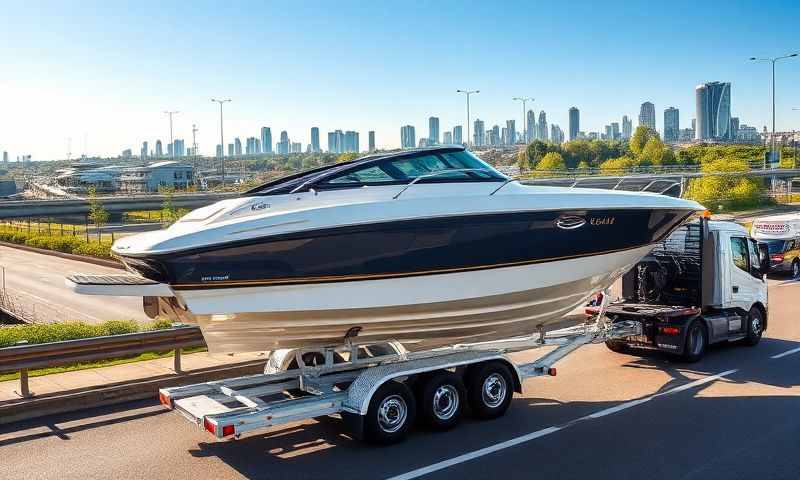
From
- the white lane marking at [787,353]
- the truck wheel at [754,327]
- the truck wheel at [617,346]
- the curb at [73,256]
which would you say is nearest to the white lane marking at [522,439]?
the truck wheel at [617,346]

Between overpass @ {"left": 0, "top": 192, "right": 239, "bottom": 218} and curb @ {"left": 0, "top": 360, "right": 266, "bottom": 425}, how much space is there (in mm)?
47110

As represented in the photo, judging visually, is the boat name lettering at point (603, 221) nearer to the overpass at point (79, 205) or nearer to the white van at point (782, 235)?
the white van at point (782, 235)

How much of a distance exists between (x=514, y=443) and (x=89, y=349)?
5389 mm

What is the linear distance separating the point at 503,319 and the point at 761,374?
444 centimetres

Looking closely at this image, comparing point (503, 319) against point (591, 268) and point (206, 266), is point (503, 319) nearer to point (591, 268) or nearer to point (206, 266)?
point (591, 268)

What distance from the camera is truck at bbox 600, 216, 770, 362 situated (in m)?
11.6

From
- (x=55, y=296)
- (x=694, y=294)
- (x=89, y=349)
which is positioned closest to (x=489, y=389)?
(x=89, y=349)

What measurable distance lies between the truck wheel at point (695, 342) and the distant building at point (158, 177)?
119890 millimetres

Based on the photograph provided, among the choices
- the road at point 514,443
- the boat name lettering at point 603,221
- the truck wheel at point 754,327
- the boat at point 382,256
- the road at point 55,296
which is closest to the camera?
the road at point 514,443

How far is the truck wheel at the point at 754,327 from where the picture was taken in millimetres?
12867

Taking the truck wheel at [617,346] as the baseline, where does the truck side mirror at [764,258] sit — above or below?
above

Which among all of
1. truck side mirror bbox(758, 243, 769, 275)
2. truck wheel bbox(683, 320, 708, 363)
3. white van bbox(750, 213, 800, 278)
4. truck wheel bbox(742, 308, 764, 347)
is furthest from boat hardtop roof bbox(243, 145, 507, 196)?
white van bbox(750, 213, 800, 278)

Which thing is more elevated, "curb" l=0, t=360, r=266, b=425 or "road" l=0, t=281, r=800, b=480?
"curb" l=0, t=360, r=266, b=425

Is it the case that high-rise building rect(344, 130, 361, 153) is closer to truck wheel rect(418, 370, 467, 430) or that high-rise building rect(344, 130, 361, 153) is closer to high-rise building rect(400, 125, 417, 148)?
high-rise building rect(400, 125, 417, 148)
